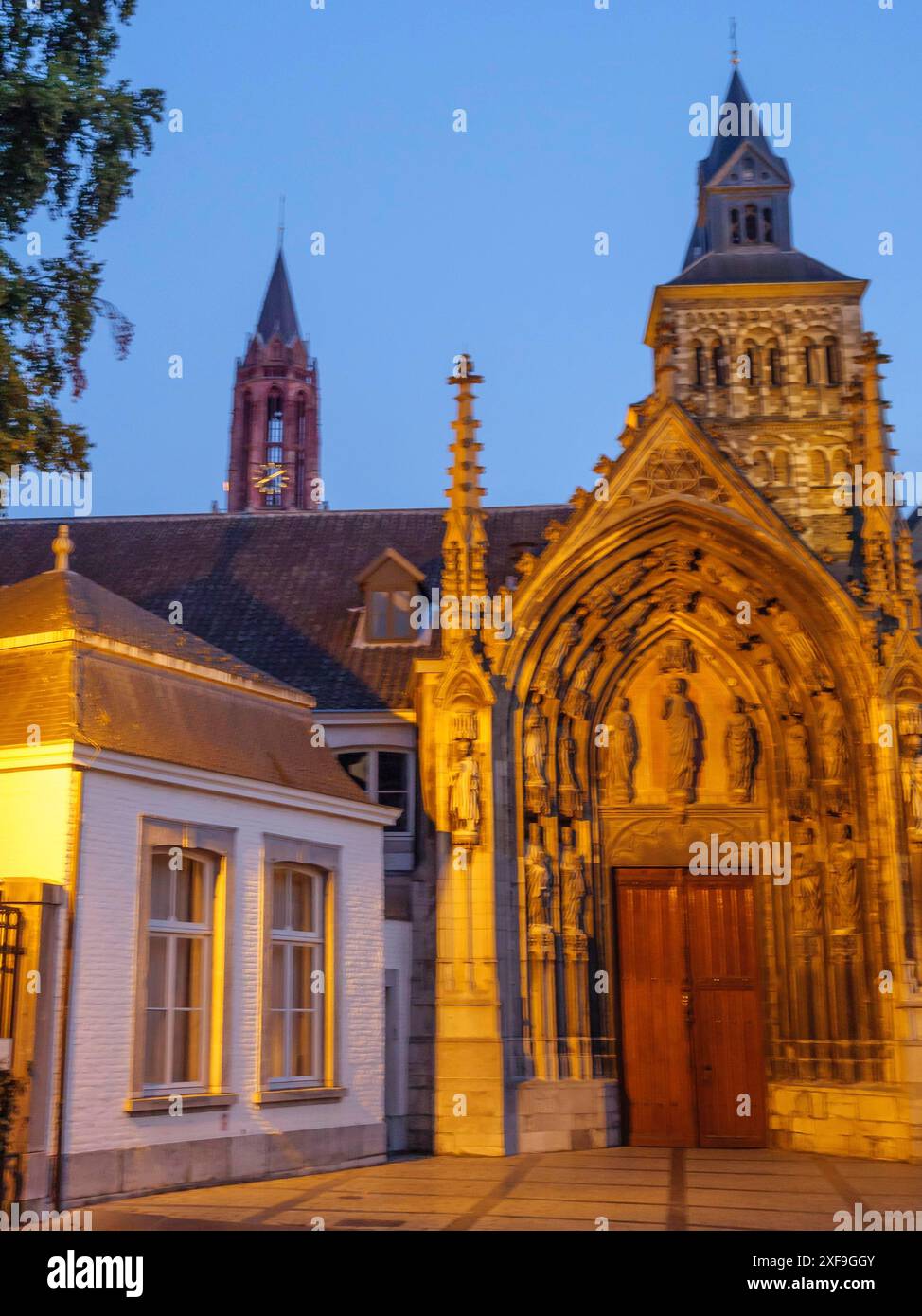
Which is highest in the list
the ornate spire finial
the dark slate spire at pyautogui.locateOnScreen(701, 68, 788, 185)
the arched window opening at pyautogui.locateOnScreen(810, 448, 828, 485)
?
the dark slate spire at pyautogui.locateOnScreen(701, 68, 788, 185)

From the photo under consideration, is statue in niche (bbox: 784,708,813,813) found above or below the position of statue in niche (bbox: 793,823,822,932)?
above

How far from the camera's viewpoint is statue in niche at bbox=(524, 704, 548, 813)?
20672 millimetres

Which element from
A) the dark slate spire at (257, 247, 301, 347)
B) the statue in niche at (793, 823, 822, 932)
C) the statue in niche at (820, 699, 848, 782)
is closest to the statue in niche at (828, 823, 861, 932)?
the statue in niche at (793, 823, 822, 932)

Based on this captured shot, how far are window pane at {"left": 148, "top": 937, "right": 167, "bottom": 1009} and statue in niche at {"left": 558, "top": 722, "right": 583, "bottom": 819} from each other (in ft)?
24.8

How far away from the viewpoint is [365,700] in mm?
22203

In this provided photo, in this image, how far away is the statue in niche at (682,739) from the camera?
21.8 m


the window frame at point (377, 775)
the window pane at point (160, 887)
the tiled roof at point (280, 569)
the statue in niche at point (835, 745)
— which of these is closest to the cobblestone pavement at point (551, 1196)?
the window pane at point (160, 887)

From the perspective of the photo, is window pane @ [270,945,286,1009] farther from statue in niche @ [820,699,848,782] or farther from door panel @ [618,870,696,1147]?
statue in niche @ [820,699,848,782]

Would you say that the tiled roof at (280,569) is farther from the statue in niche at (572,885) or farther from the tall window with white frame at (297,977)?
the tall window with white frame at (297,977)

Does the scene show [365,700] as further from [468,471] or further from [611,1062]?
[611,1062]

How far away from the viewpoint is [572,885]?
21.0 meters

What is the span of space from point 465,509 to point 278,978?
7.66 m

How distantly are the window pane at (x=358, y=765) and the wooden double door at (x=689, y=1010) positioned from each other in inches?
168

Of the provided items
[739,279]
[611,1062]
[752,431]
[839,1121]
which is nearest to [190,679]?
[611,1062]
